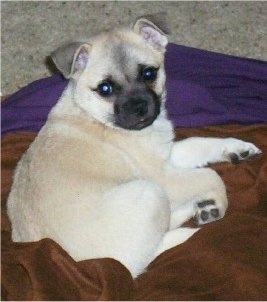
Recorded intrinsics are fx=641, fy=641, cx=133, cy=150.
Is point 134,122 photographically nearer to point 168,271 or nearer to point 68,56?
point 68,56

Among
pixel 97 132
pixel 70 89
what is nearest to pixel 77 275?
pixel 97 132

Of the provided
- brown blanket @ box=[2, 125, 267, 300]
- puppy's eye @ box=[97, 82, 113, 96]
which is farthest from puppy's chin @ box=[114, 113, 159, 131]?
brown blanket @ box=[2, 125, 267, 300]

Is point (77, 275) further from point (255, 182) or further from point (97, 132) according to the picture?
point (255, 182)

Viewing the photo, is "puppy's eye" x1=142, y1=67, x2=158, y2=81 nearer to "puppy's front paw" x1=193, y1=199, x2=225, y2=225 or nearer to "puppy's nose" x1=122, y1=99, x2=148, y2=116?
"puppy's nose" x1=122, y1=99, x2=148, y2=116

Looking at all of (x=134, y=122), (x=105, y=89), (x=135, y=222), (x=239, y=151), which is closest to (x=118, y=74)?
(x=105, y=89)

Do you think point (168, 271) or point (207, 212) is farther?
point (207, 212)

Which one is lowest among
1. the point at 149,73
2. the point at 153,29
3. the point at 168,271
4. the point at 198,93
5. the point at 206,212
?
the point at 168,271

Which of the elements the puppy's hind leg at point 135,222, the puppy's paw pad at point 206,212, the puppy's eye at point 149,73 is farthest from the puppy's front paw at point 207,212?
the puppy's eye at point 149,73
